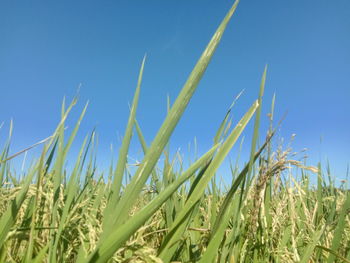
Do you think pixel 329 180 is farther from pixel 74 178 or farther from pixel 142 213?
pixel 142 213

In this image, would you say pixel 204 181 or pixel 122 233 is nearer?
pixel 122 233

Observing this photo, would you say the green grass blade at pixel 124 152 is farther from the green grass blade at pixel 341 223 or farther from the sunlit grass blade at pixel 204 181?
the green grass blade at pixel 341 223

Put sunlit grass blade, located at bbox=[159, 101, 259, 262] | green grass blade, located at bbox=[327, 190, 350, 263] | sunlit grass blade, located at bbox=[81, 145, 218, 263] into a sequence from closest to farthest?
sunlit grass blade, located at bbox=[81, 145, 218, 263], sunlit grass blade, located at bbox=[159, 101, 259, 262], green grass blade, located at bbox=[327, 190, 350, 263]

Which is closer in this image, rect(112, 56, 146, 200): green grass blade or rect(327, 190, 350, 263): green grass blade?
rect(112, 56, 146, 200): green grass blade

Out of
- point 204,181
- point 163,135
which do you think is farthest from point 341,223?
point 163,135

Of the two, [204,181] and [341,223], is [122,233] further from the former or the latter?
[341,223]

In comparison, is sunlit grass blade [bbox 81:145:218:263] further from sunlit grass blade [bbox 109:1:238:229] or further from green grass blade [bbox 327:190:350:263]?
green grass blade [bbox 327:190:350:263]

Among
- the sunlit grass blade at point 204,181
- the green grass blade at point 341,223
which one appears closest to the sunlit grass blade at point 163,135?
the sunlit grass blade at point 204,181

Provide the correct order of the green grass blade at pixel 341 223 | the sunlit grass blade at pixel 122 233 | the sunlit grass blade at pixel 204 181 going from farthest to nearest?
the green grass blade at pixel 341 223 < the sunlit grass blade at pixel 204 181 < the sunlit grass blade at pixel 122 233

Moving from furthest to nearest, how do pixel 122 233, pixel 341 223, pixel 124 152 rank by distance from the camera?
1. pixel 341 223
2. pixel 124 152
3. pixel 122 233

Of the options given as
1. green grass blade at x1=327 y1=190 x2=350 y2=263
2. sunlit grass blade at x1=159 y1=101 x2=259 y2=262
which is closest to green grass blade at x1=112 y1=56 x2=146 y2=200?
sunlit grass blade at x1=159 y1=101 x2=259 y2=262

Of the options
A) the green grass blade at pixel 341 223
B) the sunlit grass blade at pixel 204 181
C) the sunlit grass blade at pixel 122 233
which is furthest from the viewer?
the green grass blade at pixel 341 223

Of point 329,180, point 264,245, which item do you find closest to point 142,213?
point 264,245

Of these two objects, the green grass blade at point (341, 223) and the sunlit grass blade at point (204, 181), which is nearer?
the sunlit grass blade at point (204, 181)
